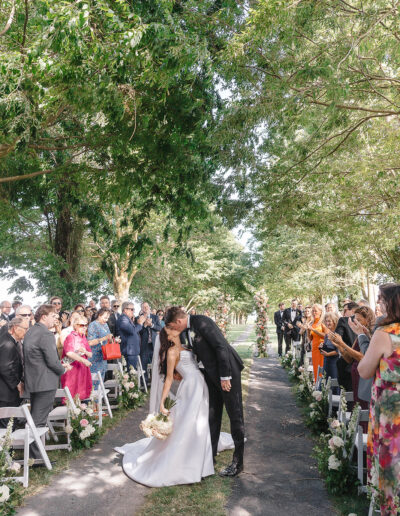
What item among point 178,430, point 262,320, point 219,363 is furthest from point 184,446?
point 262,320

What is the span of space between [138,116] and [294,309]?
13110 mm

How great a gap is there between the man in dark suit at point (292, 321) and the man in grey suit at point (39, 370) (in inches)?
532

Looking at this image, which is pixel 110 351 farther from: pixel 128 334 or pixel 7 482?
pixel 7 482

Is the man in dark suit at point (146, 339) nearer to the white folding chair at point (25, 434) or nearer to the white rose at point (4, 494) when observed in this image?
the white folding chair at point (25, 434)

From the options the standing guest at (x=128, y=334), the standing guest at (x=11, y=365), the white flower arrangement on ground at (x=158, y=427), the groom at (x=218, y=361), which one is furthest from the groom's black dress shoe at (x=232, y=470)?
the standing guest at (x=128, y=334)

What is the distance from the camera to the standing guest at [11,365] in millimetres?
6410

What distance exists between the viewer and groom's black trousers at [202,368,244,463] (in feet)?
19.5

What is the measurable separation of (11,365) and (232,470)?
11.2 feet

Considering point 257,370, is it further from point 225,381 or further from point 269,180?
point 225,381

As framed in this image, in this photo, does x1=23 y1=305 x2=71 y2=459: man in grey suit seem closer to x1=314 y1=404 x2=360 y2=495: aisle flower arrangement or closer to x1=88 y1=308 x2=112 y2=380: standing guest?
x1=88 y1=308 x2=112 y2=380: standing guest

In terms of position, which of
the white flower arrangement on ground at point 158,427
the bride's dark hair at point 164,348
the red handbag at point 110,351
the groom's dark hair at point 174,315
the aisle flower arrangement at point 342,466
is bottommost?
the aisle flower arrangement at point 342,466

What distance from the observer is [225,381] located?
5.86 m

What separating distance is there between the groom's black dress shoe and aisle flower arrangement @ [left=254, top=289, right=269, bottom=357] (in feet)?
47.4

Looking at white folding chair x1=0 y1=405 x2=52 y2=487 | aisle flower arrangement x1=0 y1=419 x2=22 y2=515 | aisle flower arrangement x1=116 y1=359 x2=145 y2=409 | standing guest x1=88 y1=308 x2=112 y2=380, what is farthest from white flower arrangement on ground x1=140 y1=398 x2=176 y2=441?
aisle flower arrangement x1=116 y1=359 x2=145 y2=409
